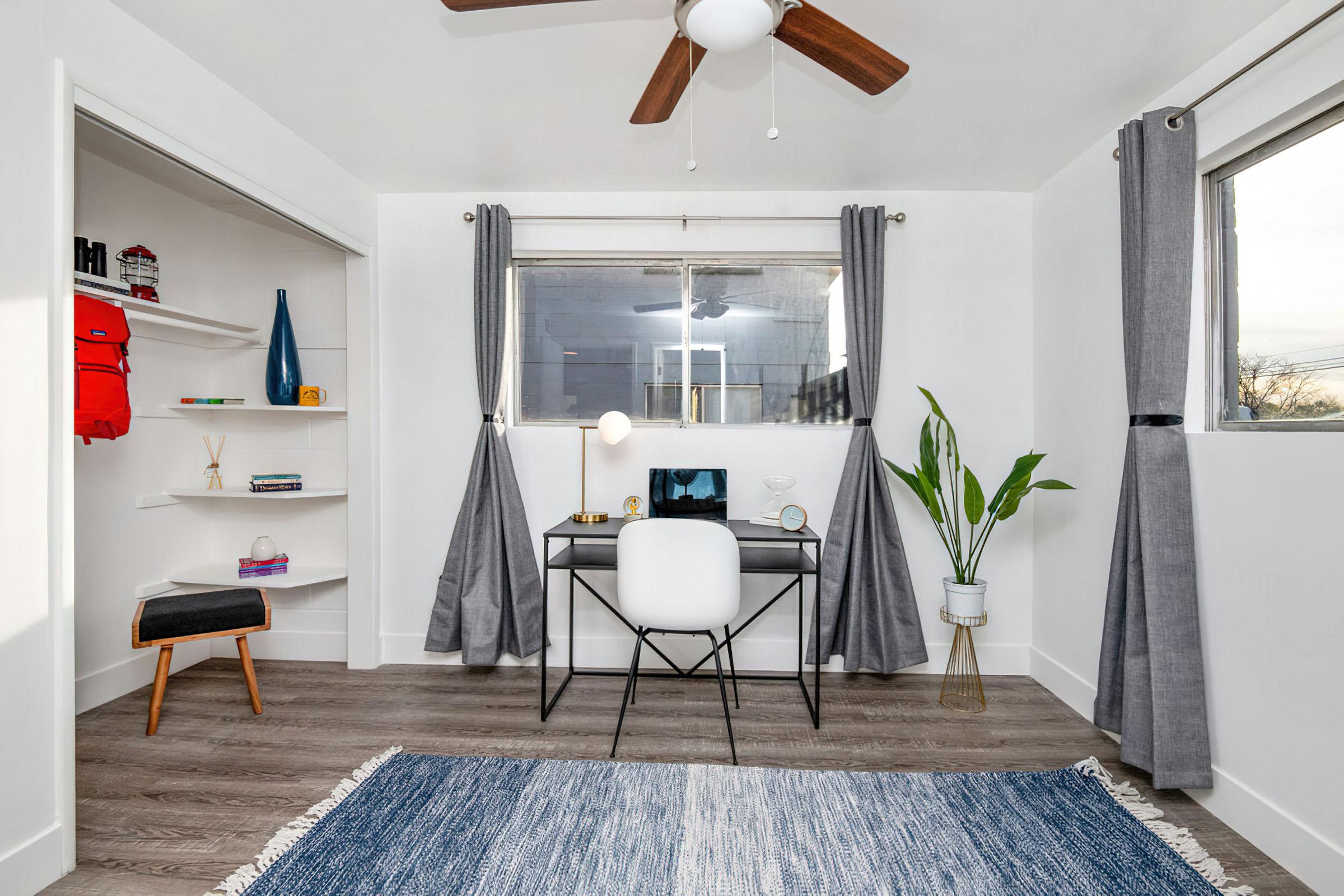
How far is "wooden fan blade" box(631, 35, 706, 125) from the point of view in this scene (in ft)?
5.34

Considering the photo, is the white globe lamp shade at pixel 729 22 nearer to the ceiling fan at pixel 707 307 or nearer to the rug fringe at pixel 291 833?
the ceiling fan at pixel 707 307

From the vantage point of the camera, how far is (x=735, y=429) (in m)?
3.19

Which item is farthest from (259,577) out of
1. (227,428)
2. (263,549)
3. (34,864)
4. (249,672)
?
(34,864)

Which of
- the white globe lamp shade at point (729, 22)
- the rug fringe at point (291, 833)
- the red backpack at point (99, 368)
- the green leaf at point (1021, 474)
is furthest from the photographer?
the green leaf at point (1021, 474)

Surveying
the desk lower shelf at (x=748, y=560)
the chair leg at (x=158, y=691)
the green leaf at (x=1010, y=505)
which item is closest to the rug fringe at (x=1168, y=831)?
the green leaf at (x=1010, y=505)

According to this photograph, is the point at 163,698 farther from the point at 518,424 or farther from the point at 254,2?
the point at 254,2

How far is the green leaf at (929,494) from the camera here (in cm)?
281

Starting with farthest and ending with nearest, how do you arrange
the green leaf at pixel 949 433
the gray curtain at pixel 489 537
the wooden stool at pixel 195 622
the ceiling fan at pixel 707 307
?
the ceiling fan at pixel 707 307, the gray curtain at pixel 489 537, the green leaf at pixel 949 433, the wooden stool at pixel 195 622

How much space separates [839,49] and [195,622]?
305 centimetres

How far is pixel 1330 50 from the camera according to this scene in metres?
1.63

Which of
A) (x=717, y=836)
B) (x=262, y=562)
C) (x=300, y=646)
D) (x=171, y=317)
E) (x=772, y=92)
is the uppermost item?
(x=772, y=92)

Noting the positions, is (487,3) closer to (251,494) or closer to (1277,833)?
(251,494)

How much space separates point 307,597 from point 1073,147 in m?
4.30

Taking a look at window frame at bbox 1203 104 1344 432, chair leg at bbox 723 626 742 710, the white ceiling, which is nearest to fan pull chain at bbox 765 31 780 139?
the white ceiling
